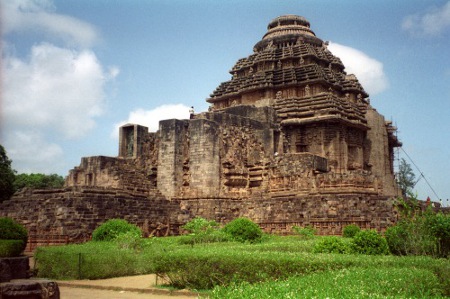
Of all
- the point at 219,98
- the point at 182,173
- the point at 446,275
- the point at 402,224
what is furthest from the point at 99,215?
the point at 219,98

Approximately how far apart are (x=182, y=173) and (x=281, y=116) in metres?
8.26

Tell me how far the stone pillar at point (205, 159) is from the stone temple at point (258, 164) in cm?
6

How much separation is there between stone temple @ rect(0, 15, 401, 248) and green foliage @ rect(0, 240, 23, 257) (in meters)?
3.46

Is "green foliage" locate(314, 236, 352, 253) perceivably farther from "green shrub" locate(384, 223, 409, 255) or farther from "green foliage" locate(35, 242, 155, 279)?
"green foliage" locate(35, 242, 155, 279)

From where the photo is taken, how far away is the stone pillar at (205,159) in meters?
25.7

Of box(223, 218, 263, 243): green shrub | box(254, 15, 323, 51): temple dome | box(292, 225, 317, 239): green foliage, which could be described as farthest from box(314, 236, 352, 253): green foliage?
box(254, 15, 323, 51): temple dome

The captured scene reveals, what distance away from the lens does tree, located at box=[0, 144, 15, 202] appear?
35312 mm

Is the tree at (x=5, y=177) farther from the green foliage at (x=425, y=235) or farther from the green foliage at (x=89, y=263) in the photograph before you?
the green foliage at (x=425, y=235)

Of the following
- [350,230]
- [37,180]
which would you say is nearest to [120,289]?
[350,230]

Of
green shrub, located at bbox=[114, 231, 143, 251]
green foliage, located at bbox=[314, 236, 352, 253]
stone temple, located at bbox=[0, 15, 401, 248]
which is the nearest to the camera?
green foliage, located at bbox=[314, 236, 352, 253]

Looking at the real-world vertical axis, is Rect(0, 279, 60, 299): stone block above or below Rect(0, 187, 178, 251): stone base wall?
below

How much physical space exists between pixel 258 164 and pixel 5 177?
20.1m

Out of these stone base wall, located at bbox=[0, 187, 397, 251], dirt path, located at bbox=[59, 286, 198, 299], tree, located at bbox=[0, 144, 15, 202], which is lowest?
dirt path, located at bbox=[59, 286, 198, 299]

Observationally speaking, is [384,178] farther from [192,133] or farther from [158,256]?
[158,256]
